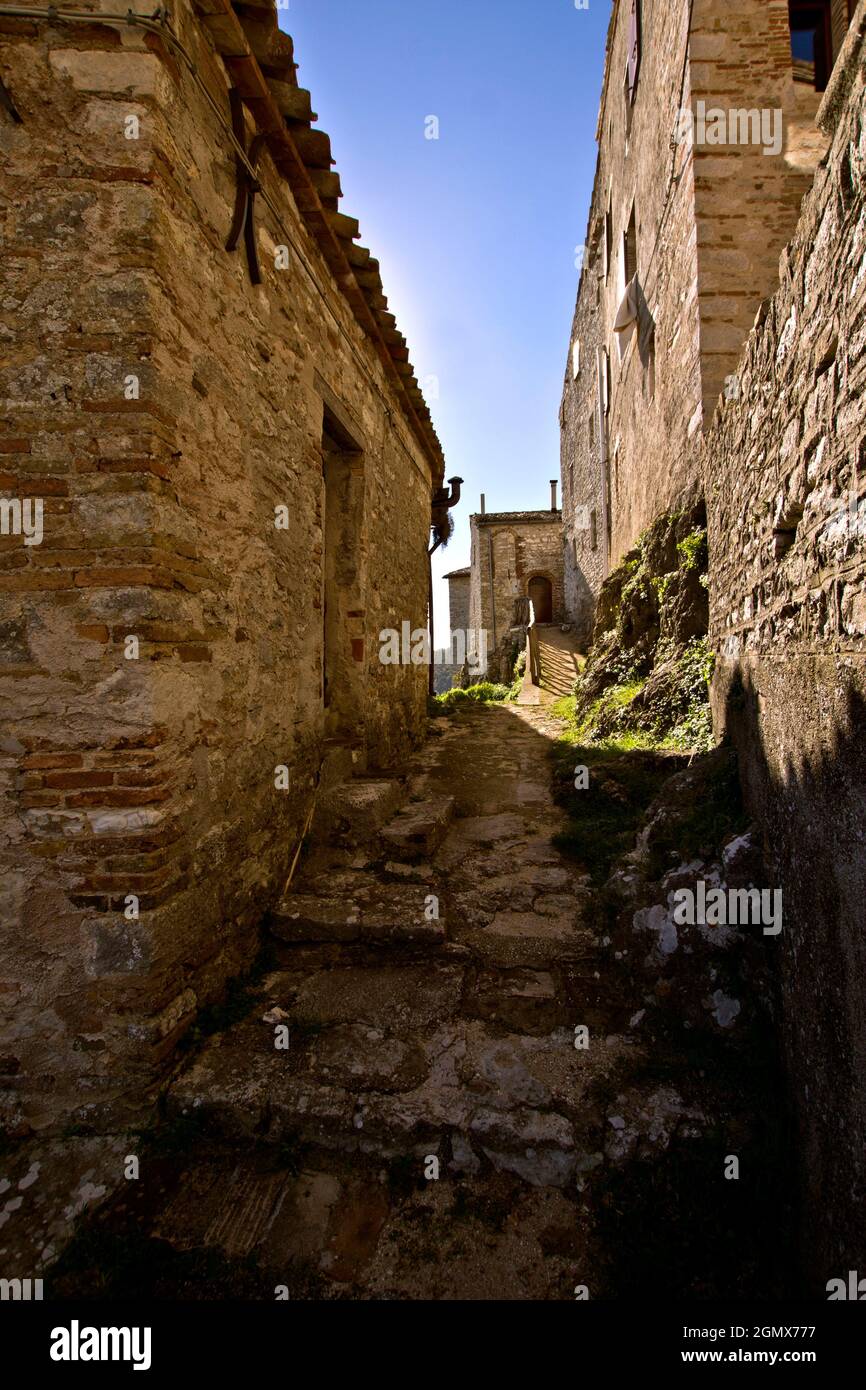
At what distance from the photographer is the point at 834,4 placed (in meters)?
6.13

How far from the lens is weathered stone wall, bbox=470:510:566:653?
21719 mm

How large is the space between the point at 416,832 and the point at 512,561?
1926 cm

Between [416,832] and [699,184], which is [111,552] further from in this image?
[699,184]

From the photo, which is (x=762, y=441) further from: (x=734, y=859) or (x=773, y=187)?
(x=773, y=187)

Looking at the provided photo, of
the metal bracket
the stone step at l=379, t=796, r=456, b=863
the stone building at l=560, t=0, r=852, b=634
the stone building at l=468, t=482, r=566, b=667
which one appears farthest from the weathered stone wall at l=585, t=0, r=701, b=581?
the stone building at l=468, t=482, r=566, b=667

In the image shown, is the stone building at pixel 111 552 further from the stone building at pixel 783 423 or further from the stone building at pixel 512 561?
the stone building at pixel 512 561

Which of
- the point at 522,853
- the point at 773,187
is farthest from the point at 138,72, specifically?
the point at 773,187

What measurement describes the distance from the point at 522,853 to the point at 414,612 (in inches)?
143

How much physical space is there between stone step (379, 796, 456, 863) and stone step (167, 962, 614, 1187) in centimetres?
121

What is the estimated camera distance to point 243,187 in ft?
9.41

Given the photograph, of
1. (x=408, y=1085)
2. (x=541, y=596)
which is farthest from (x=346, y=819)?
(x=541, y=596)

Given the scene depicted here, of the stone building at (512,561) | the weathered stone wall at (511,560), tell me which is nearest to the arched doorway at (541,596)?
the stone building at (512,561)

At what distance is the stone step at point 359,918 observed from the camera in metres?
3.03
